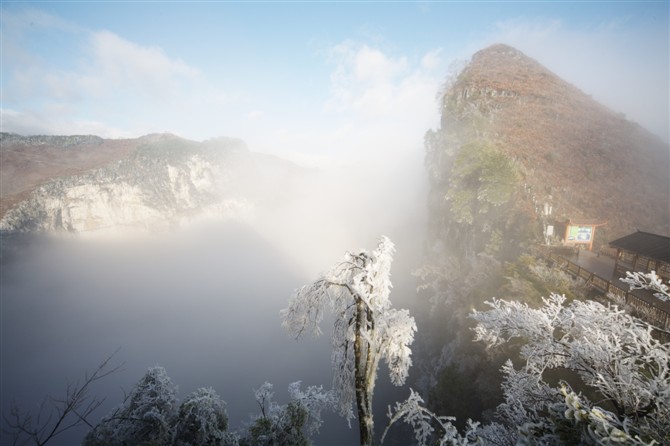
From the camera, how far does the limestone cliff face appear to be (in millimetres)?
45312

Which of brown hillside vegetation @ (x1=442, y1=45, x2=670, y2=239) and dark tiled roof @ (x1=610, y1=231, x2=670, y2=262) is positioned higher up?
brown hillside vegetation @ (x1=442, y1=45, x2=670, y2=239)

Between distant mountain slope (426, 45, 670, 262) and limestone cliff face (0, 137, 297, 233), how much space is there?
57333mm

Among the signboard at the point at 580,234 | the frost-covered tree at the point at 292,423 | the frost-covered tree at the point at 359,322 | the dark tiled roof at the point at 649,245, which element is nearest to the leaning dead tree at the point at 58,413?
the frost-covered tree at the point at 359,322

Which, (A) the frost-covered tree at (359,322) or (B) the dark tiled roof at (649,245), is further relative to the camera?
(B) the dark tiled roof at (649,245)

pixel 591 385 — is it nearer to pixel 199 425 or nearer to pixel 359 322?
pixel 359 322

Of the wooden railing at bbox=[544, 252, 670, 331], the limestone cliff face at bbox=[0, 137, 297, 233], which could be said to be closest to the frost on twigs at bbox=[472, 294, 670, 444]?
the wooden railing at bbox=[544, 252, 670, 331]

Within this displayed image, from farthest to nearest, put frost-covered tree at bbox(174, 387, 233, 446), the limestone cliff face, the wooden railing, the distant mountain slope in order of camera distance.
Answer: the limestone cliff face
the distant mountain slope
the wooden railing
frost-covered tree at bbox(174, 387, 233, 446)

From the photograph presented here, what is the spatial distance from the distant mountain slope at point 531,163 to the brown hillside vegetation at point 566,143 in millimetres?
124

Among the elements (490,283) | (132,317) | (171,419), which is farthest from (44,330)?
(490,283)

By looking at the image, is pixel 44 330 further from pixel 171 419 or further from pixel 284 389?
pixel 171 419

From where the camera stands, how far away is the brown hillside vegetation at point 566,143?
22750 millimetres

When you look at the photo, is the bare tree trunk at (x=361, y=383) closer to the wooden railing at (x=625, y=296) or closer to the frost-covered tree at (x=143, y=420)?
the frost-covered tree at (x=143, y=420)

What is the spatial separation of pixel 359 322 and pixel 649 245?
53.8ft

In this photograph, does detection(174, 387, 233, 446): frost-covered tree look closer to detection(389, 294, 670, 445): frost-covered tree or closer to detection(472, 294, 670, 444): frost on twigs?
detection(389, 294, 670, 445): frost-covered tree
